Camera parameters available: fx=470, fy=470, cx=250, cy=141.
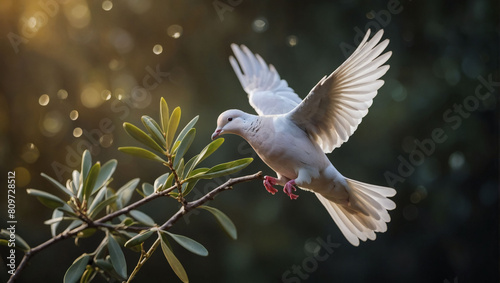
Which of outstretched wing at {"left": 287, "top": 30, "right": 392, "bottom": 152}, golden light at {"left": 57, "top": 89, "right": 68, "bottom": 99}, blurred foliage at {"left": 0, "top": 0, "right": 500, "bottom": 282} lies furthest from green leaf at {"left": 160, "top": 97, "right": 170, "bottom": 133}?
golden light at {"left": 57, "top": 89, "right": 68, "bottom": 99}

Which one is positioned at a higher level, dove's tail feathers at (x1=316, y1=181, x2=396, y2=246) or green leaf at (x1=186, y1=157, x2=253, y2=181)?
green leaf at (x1=186, y1=157, x2=253, y2=181)

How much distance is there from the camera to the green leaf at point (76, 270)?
1.80ft

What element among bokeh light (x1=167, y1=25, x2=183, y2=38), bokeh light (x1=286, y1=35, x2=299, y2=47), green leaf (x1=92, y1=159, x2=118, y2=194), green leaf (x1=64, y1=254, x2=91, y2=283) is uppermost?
bokeh light (x1=167, y1=25, x2=183, y2=38)

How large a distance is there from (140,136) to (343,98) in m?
0.31

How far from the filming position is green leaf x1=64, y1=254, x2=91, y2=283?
55 centimetres

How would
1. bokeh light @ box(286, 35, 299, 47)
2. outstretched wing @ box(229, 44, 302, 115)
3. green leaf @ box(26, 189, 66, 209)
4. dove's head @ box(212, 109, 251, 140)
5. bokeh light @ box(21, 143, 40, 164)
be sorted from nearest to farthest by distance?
green leaf @ box(26, 189, 66, 209) < dove's head @ box(212, 109, 251, 140) < outstretched wing @ box(229, 44, 302, 115) < bokeh light @ box(21, 143, 40, 164) < bokeh light @ box(286, 35, 299, 47)

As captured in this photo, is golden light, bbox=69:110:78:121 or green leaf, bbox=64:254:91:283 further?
golden light, bbox=69:110:78:121

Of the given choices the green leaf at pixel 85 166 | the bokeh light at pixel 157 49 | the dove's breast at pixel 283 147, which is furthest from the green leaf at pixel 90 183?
the bokeh light at pixel 157 49

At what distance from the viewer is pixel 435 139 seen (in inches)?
56.1

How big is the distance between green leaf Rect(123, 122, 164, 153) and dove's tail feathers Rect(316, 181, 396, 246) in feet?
1.16

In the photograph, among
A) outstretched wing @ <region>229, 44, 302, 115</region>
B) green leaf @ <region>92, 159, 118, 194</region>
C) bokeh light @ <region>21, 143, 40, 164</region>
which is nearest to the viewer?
green leaf @ <region>92, 159, 118, 194</region>

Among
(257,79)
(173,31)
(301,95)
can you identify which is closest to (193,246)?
(257,79)

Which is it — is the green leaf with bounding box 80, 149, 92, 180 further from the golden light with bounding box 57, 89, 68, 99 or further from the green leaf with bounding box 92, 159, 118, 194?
the golden light with bounding box 57, 89, 68, 99

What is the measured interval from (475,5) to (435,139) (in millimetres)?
451
